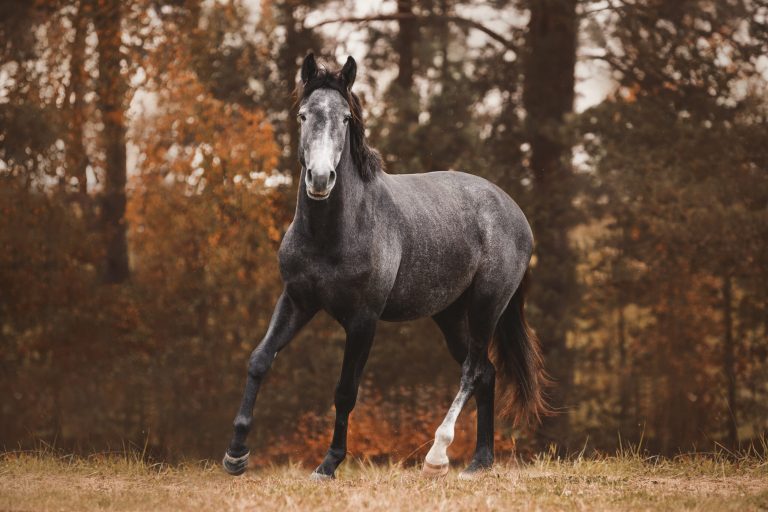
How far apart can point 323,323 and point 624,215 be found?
462 centimetres

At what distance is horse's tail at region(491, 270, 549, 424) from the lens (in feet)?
22.3

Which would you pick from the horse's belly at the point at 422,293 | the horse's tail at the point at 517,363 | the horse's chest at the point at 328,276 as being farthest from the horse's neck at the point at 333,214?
the horse's tail at the point at 517,363

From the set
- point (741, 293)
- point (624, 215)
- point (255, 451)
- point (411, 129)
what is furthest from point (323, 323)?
point (741, 293)

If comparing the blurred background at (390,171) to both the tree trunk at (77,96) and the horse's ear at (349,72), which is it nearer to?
the tree trunk at (77,96)

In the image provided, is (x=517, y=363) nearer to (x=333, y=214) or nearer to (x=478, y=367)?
(x=478, y=367)

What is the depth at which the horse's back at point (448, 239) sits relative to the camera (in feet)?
19.1

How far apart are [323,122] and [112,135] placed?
9.23 meters

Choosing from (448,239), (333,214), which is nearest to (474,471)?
(448,239)

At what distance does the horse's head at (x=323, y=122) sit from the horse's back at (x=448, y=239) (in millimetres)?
815

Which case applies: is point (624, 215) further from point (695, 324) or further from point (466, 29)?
point (466, 29)

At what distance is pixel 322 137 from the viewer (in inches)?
190

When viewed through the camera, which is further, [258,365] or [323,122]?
[258,365]

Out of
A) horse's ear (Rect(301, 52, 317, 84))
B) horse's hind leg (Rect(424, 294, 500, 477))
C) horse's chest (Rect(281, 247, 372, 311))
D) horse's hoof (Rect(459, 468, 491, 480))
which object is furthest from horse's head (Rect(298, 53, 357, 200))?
horse's hoof (Rect(459, 468, 491, 480))

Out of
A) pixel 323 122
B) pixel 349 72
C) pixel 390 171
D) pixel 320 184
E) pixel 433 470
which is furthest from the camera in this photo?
pixel 390 171
